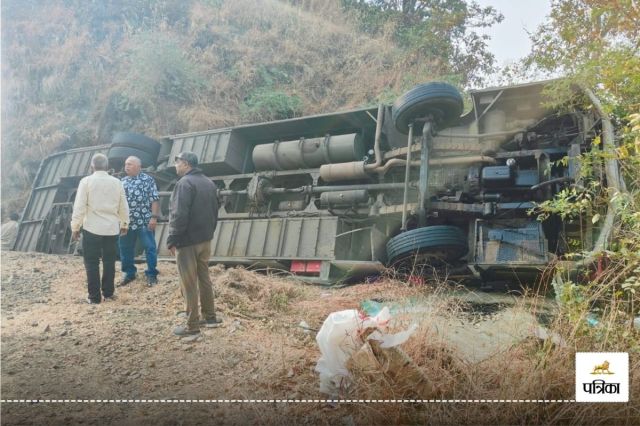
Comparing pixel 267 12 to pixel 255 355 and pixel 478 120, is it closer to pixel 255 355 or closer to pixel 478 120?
pixel 478 120

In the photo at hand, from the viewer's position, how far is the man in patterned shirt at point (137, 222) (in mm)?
5785

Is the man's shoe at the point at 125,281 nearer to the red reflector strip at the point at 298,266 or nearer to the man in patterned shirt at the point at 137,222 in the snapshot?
the man in patterned shirt at the point at 137,222

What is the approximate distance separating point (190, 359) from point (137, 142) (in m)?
7.64

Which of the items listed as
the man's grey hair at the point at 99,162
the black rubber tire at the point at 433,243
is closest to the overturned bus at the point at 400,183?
the black rubber tire at the point at 433,243

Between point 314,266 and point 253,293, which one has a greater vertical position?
point 314,266

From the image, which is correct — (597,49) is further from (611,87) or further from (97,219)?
(97,219)

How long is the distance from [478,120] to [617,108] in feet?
8.14

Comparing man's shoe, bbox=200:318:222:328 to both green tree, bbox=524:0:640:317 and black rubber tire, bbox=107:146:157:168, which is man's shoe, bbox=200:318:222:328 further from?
black rubber tire, bbox=107:146:157:168

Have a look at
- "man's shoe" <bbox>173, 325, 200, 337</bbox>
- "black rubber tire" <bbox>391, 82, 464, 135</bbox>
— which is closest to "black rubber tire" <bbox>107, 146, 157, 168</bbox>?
"black rubber tire" <bbox>391, 82, 464, 135</bbox>

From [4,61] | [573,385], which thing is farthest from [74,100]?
[573,385]

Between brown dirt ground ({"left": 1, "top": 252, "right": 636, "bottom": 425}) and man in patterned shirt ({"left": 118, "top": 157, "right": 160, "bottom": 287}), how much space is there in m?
0.30

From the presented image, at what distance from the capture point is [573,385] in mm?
2422

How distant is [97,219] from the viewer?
4977 mm

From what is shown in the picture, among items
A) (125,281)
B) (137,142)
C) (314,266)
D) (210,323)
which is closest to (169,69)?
(137,142)
